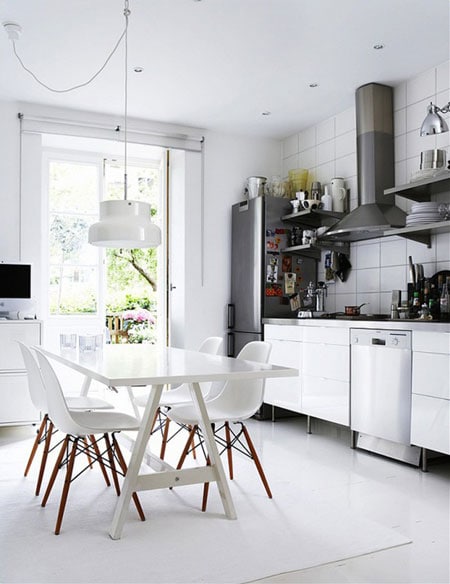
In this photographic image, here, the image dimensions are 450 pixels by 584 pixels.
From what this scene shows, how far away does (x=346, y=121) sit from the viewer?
5160 mm

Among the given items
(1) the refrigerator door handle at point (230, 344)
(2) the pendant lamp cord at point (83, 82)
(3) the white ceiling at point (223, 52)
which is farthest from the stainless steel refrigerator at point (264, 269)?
(2) the pendant lamp cord at point (83, 82)

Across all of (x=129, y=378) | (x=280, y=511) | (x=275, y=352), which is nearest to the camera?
(x=129, y=378)

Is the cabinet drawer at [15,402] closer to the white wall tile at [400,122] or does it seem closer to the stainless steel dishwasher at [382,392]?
the stainless steel dishwasher at [382,392]

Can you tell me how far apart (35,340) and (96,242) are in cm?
165

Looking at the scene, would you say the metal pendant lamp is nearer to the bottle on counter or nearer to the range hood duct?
the range hood duct

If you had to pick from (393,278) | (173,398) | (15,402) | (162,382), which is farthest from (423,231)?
(15,402)

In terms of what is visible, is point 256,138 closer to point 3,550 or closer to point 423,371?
point 423,371

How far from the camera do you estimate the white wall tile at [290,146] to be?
589cm

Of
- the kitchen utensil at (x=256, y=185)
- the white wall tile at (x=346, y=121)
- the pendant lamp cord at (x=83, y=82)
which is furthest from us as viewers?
the kitchen utensil at (x=256, y=185)

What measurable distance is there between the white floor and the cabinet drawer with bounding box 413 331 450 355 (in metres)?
0.76

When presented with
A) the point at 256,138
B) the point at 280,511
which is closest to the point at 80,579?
the point at 280,511

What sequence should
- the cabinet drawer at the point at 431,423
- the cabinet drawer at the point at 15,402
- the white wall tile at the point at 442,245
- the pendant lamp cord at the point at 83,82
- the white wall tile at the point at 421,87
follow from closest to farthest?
1. the cabinet drawer at the point at 431,423
2. the pendant lamp cord at the point at 83,82
3. the white wall tile at the point at 442,245
4. the white wall tile at the point at 421,87
5. the cabinet drawer at the point at 15,402

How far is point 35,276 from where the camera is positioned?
5.06 meters

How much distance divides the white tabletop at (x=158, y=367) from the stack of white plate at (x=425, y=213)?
72.6 inches
